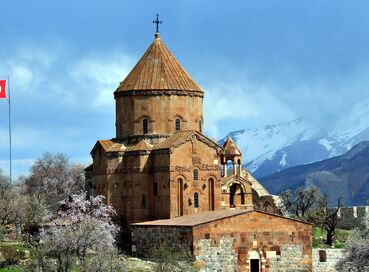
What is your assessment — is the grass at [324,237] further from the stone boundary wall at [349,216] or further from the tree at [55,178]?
the tree at [55,178]

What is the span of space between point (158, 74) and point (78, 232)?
60.2ft

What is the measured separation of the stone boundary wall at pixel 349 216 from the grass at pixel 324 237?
140cm

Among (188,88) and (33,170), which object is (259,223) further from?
(33,170)

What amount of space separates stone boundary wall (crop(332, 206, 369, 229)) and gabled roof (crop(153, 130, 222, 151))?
687 inches

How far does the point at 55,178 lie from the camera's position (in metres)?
117

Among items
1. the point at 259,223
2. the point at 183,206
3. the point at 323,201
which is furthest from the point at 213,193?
the point at 323,201

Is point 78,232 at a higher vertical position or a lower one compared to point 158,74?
lower

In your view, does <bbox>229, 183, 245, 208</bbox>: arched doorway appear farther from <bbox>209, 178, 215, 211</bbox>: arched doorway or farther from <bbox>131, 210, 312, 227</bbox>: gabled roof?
<bbox>131, 210, 312, 227</bbox>: gabled roof

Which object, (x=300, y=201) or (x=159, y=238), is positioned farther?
(x=300, y=201)

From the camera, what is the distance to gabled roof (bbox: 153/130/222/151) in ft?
250

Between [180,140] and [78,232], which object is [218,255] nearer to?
[78,232]

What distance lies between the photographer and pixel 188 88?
7969cm

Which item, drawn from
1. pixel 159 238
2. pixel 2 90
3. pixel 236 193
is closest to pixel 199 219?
pixel 159 238

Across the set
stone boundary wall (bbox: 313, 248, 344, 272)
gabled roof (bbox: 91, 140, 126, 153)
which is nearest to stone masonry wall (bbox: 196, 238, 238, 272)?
stone boundary wall (bbox: 313, 248, 344, 272)
